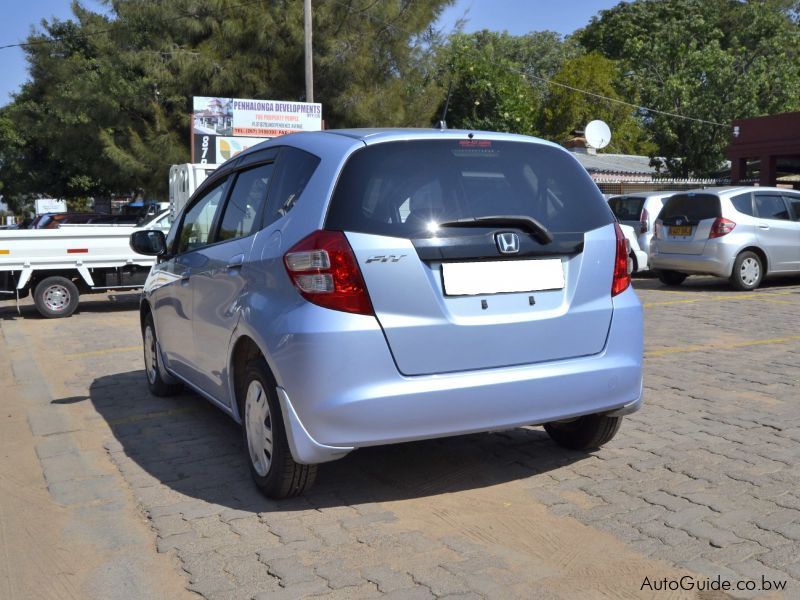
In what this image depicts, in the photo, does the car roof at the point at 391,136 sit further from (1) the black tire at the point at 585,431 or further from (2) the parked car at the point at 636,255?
(2) the parked car at the point at 636,255

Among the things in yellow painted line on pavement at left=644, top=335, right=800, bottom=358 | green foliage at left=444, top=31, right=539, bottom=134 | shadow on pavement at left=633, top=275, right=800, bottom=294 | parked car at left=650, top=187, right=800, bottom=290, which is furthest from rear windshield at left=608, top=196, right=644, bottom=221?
green foliage at left=444, top=31, right=539, bottom=134

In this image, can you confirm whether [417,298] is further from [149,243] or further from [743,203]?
[743,203]

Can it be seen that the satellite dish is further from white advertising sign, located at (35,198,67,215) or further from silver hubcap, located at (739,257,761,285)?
white advertising sign, located at (35,198,67,215)

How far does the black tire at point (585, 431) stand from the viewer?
502 centimetres

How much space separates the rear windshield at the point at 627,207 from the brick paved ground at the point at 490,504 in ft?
33.4

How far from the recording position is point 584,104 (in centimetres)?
5031

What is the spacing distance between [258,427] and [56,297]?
1025 cm

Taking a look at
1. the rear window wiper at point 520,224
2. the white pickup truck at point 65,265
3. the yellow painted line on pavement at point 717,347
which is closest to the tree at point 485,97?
the white pickup truck at point 65,265

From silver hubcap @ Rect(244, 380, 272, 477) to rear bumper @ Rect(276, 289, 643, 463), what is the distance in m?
0.34

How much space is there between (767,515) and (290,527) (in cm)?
219

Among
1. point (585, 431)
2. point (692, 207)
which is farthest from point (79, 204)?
point (585, 431)

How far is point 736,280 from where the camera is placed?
538 inches

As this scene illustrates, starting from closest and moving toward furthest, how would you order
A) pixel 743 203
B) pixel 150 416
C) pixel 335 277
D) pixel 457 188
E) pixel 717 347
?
pixel 335 277, pixel 457 188, pixel 150 416, pixel 717 347, pixel 743 203

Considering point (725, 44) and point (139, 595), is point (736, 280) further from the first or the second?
point (725, 44)
